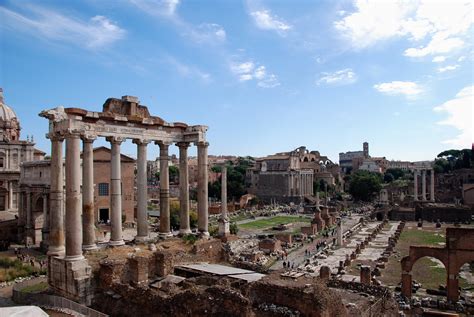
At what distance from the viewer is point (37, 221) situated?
95.2 feet

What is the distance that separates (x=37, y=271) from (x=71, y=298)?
27.2 feet

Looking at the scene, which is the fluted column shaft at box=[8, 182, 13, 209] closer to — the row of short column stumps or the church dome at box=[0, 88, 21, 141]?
the church dome at box=[0, 88, 21, 141]

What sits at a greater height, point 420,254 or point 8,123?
point 8,123

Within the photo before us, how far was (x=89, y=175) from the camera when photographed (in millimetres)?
15438

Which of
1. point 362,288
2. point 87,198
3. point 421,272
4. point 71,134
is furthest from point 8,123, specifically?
point 362,288

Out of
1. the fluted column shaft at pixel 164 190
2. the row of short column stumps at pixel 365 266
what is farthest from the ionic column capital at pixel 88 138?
the row of short column stumps at pixel 365 266

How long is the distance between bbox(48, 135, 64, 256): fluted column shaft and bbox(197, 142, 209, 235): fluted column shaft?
6.36 m

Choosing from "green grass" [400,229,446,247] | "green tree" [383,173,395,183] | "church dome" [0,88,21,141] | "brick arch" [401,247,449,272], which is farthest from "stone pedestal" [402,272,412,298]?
"green tree" [383,173,395,183]

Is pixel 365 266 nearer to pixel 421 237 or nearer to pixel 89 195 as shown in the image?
pixel 89 195

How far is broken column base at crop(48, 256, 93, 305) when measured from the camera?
42.7 ft

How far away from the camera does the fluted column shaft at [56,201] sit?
46.7 feet

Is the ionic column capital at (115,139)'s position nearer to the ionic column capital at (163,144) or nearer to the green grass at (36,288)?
the ionic column capital at (163,144)

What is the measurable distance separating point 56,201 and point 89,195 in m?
1.36

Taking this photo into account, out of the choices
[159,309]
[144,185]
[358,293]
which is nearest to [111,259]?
[159,309]
